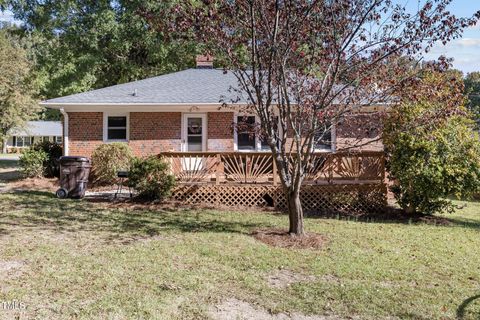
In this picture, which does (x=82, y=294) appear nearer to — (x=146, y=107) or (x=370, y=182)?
(x=370, y=182)

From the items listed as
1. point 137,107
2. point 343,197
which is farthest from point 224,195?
point 137,107

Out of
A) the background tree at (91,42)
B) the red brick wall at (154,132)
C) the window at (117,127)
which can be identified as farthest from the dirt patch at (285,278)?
the background tree at (91,42)

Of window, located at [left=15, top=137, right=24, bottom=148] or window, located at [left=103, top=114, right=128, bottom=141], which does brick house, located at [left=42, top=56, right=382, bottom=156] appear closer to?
window, located at [left=103, top=114, right=128, bottom=141]

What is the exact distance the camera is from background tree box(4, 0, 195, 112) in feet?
73.5

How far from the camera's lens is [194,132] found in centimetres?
1520

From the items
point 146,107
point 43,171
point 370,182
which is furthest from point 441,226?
point 43,171

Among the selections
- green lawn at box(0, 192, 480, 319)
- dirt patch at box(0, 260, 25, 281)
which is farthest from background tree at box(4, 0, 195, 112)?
dirt patch at box(0, 260, 25, 281)

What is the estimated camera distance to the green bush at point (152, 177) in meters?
11.1

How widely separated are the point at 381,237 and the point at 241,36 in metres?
4.81

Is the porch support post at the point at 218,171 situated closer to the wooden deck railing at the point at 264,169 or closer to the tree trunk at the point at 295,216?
the wooden deck railing at the point at 264,169

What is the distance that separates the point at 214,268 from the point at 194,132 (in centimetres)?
993

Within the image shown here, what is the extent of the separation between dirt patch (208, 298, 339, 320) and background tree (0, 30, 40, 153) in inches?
1213

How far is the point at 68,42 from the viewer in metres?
23.3

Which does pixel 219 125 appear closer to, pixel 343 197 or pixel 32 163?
pixel 343 197
